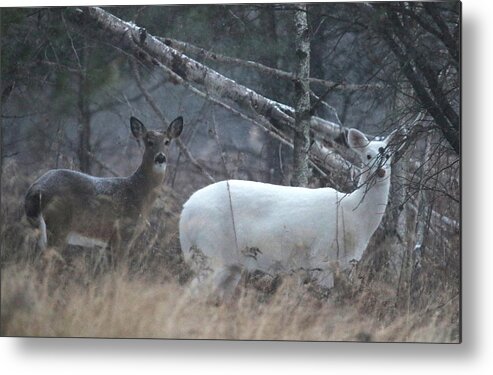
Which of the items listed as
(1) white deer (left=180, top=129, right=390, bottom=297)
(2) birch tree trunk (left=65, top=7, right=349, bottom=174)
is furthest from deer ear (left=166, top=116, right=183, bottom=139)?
(1) white deer (left=180, top=129, right=390, bottom=297)

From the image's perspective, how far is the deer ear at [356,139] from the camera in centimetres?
563

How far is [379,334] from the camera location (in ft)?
18.2

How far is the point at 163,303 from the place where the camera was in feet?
18.7

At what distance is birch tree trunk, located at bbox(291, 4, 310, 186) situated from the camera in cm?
567

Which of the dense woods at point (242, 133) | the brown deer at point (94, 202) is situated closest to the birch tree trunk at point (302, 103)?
the dense woods at point (242, 133)

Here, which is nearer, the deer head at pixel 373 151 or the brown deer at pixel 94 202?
the deer head at pixel 373 151

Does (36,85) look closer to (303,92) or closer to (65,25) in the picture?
(65,25)

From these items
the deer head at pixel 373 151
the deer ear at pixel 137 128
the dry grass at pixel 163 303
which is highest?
the deer ear at pixel 137 128

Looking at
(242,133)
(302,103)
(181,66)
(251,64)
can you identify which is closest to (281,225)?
(242,133)

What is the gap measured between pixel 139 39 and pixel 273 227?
1.07 meters

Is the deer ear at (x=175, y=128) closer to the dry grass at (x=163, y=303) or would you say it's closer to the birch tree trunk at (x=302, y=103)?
the dry grass at (x=163, y=303)

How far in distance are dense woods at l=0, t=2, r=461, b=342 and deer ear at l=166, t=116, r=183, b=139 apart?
0.02 m

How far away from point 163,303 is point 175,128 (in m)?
0.80

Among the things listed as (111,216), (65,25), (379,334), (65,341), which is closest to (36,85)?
(65,25)
